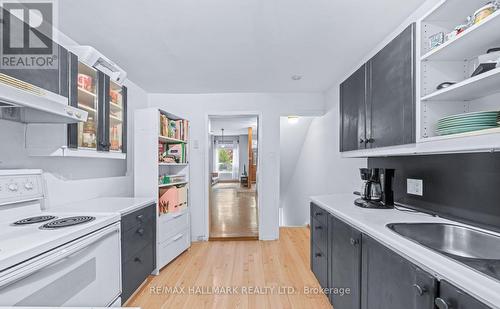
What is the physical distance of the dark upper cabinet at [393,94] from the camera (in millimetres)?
1325

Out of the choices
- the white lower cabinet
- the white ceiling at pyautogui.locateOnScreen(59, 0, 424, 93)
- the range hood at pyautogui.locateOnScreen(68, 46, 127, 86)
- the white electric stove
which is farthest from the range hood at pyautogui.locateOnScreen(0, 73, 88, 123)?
the white lower cabinet

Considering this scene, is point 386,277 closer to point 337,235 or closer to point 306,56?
point 337,235

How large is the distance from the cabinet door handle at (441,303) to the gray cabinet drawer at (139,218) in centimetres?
198

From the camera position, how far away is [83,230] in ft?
4.34

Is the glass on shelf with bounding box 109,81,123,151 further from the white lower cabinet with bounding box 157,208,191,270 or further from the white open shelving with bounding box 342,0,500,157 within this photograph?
the white open shelving with bounding box 342,0,500,157

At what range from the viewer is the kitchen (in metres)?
1.06

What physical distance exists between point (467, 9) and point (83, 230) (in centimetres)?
246

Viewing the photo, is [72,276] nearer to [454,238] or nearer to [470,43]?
[454,238]

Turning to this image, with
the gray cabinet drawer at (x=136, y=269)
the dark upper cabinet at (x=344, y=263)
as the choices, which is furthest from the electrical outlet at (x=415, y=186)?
the gray cabinet drawer at (x=136, y=269)

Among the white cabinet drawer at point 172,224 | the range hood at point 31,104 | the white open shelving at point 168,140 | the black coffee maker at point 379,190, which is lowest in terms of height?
→ the white cabinet drawer at point 172,224

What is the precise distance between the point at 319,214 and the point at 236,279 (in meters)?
1.14

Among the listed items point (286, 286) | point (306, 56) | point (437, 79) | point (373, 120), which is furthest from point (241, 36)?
point (286, 286)

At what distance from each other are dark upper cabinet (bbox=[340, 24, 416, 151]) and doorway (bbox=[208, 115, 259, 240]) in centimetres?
194

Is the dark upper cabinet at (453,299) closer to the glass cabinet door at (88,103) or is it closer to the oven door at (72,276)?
the oven door at (72,276)
